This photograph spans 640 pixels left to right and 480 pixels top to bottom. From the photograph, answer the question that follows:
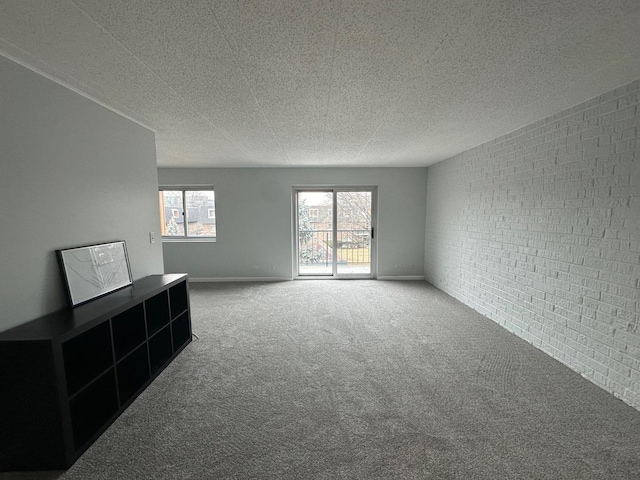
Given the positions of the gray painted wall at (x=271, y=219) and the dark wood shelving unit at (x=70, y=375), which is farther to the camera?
the gray painted wall at (x=271, y=219)

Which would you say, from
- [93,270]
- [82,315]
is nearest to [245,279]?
[93,270]

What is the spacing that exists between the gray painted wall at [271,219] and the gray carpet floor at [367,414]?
255cm

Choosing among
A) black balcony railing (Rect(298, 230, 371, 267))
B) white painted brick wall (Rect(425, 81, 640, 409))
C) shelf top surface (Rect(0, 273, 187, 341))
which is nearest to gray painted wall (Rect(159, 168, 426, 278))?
black balcony railing (Rect(298, 230, 371, 267))

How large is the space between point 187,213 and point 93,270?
3.78m

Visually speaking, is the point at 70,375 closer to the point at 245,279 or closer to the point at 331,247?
the point at 245,279

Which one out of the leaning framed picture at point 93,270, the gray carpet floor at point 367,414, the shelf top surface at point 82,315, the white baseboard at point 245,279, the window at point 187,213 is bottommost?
the gray carpet floor at point 367,414

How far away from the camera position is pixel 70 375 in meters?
1.80

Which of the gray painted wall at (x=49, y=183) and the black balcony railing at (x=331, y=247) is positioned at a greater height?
the gray painted wall at (x=49, y=183)

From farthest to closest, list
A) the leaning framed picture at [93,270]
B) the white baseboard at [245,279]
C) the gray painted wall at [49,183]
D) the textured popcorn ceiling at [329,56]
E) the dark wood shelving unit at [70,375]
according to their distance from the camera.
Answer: the white baseboard at [245,279], the leaning framed picture at [93,270], the gray painted wall at [49,183], the dark wood shelving unit at [70,375], the textured popcorn ceiling at [329,56]

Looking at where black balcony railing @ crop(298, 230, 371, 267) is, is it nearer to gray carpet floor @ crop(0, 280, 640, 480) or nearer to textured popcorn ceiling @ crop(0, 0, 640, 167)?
gray carpet floor @ crop(0, 280, 640, 480)

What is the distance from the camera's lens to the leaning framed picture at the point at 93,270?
6.40 feet

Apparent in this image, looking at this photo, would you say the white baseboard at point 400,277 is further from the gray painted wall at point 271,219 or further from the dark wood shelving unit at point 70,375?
the dark wood shelving unit at point 70,375

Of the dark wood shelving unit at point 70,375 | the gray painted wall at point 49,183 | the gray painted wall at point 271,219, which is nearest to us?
the dark wood shelving unit at point 70,375

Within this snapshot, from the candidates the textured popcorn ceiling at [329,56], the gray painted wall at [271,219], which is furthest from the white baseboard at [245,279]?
the textured popcorn ceiling at [329,56]
